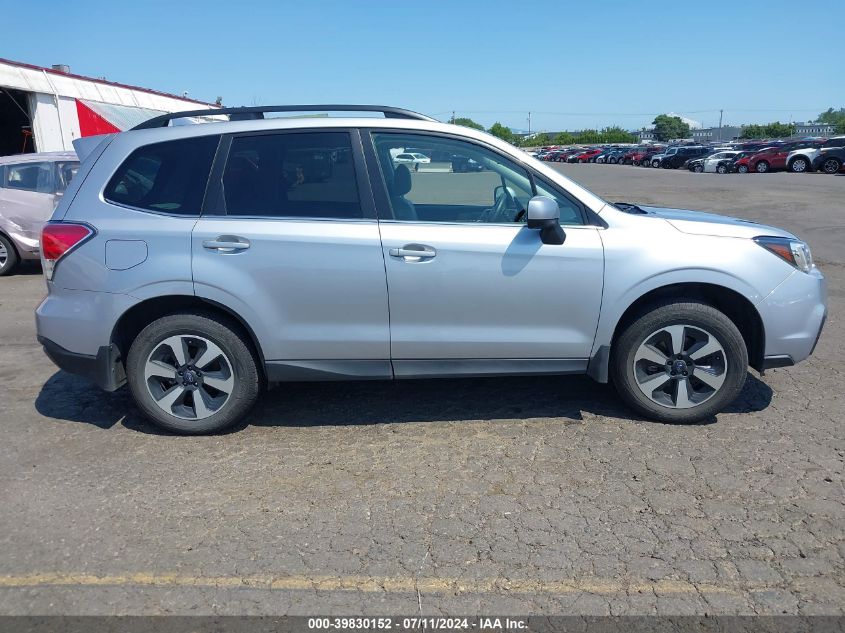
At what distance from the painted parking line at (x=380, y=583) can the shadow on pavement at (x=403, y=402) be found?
1586mm

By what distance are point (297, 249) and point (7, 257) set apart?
7842mm

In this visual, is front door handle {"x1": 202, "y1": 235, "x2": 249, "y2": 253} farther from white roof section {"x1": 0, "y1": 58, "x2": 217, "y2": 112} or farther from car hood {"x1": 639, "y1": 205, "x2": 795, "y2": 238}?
white roof section {"x1": 0, "y1": 58, "x2": 217, "y2": 112}

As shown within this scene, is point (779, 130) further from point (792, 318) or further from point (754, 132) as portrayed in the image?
point (792, 318)

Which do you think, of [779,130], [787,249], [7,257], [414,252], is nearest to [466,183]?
[414,252]

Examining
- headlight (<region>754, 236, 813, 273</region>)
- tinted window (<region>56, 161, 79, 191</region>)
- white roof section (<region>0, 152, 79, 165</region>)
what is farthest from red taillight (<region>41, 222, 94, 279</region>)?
white roof section (<region>0, 152, 79, 165</region>)

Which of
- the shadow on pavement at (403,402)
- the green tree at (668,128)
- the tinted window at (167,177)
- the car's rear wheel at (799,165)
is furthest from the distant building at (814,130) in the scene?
the tinted window at (167,177)

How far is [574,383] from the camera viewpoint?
17.6ft

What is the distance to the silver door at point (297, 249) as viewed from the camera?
13.9 feet

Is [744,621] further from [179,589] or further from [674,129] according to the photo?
[674,129]

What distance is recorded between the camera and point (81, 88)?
20672mm

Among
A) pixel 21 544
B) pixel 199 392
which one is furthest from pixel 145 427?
pixel 21 544

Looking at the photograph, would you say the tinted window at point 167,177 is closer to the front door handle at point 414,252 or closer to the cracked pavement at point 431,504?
the front door handle at point 414,252

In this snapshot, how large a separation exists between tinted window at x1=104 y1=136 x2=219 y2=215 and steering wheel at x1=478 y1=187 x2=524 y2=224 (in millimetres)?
1776

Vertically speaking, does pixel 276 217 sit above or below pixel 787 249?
above
